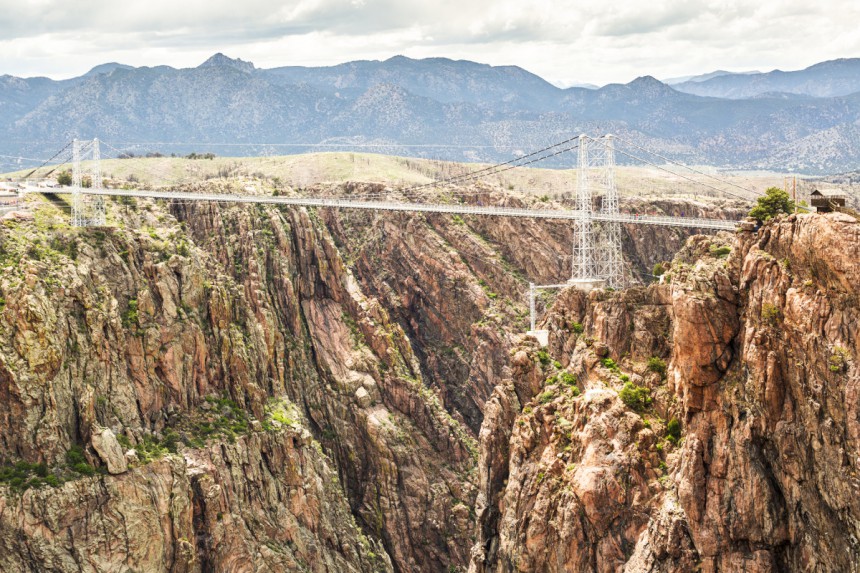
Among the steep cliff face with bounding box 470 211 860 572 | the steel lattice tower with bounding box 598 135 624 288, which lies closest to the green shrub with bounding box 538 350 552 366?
the steep cliff face with bounding box 470 211 860 572

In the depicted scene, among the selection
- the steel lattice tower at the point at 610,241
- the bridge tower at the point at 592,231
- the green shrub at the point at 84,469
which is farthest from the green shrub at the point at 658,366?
the steel lattice tower at the point at 610,241

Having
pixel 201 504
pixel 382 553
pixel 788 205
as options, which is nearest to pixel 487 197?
pixel 382 553

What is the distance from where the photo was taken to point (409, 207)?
158 m

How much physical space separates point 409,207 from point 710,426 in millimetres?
101677

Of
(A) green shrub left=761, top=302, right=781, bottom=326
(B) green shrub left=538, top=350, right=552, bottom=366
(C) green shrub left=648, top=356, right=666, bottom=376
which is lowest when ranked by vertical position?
(B) green shrub left=538, top=350, right=552, bottom=366

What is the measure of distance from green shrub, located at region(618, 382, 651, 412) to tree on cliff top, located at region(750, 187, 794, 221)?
1151 cm

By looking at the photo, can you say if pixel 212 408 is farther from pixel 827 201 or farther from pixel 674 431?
pixel 827 201

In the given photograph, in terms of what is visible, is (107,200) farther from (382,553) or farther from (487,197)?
(487,197)

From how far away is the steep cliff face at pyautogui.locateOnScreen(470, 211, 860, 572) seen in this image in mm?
53500

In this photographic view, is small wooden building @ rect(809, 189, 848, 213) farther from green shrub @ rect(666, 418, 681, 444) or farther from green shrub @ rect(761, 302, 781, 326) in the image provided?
green shrub @ rect(666, 418, 681, 444)

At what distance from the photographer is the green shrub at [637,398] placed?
65750 millimetres

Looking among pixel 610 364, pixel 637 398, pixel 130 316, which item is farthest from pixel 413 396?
pixel 637 398

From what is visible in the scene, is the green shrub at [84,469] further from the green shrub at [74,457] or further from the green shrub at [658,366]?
the green shrub at [658,366]

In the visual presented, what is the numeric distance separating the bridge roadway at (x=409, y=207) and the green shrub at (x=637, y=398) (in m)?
65.9
